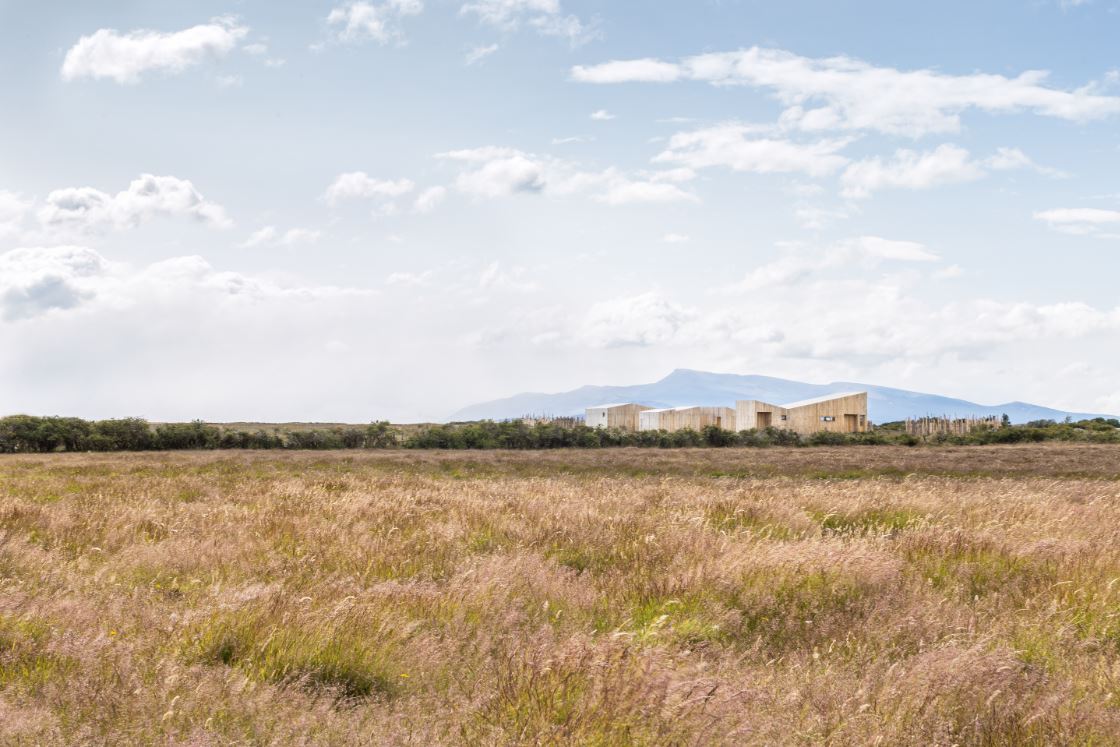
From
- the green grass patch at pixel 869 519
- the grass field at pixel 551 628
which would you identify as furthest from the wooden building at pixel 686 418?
the grass field at pixel 551 628

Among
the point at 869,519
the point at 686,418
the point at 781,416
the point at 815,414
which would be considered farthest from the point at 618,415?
the point at 869,519

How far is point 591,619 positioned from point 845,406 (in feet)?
232

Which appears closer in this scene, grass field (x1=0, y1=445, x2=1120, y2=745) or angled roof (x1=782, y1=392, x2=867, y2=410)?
grass field (x1=0, y1=445, x2=1120, y2=745)

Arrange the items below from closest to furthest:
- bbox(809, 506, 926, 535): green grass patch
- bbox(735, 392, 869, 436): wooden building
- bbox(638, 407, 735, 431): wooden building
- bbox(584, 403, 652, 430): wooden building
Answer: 1. bbox(809, 506, 926, 535): green grass patch
2. bbox(735, 392, 869, 436): wooden building
3. bbox(638, 407, 735, 431): wooden building
4. bbox(584, 403, 652, 430): wooden building

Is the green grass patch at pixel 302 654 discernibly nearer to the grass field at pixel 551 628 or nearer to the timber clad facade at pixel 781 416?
the grass field at pixel 551 628

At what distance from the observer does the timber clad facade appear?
70688 mm

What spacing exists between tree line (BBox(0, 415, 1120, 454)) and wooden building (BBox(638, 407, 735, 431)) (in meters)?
12.6

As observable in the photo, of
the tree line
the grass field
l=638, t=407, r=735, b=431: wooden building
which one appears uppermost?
l=638, t=407, r=735, b=431: wooden building

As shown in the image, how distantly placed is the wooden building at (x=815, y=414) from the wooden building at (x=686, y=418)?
2.13 meters

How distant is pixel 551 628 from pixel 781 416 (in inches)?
2754

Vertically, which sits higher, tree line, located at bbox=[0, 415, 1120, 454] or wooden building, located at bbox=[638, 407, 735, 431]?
wooden building, located at bbox=[638, 407, 735, 431]

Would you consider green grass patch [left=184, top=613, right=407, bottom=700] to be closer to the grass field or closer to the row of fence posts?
the grass field

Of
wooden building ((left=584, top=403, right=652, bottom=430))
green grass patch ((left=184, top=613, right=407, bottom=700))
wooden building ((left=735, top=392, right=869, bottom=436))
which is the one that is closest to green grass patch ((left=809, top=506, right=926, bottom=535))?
green grass patch ((left=184, top=613, right=407, bottom=700))

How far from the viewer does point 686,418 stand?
73062 mm
